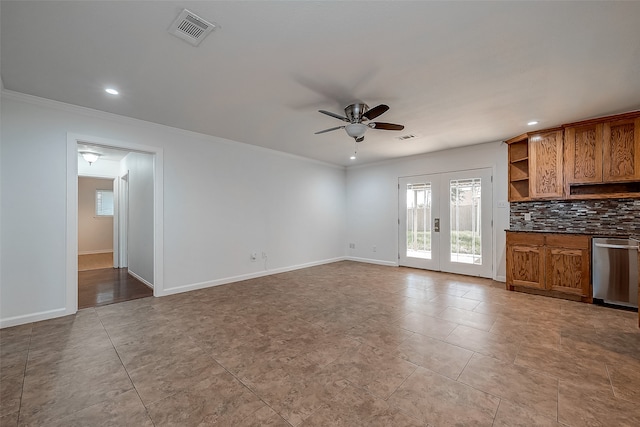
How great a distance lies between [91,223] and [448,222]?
10.4 m

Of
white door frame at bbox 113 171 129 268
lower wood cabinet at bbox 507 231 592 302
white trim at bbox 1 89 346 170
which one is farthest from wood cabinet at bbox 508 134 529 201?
→ white door frame at bbox 113 171 129 268

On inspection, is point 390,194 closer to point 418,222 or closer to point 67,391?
point 418,222

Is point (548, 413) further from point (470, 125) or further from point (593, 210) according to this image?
point (593, 210)

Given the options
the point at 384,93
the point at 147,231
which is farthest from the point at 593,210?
the point at 147,231

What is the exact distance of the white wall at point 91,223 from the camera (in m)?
8.20

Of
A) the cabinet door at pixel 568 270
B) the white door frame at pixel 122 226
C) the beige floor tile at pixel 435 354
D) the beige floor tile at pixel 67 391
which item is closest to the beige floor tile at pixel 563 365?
the beige floor tile at pixel 435 354

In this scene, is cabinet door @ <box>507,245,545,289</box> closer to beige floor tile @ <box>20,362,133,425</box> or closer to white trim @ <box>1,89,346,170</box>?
white trim @ <box>1,89,346,170</box>

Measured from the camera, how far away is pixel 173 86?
2803mm

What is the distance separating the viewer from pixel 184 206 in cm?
428

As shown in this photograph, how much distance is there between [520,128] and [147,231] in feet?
21.0

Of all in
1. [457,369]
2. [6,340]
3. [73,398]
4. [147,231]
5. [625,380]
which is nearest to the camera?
[73,398]

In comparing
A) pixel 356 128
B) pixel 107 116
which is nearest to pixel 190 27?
pixel 356 128

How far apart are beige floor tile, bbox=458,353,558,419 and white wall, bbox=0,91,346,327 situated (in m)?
3.97

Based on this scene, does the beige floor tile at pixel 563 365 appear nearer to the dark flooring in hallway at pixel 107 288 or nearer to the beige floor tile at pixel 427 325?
the beige floor tile at pixel 427 325
